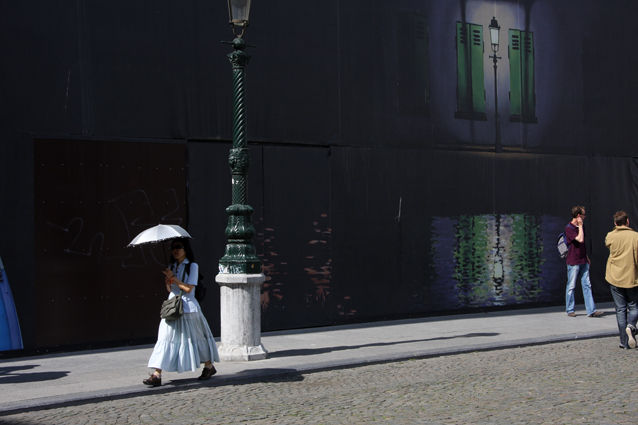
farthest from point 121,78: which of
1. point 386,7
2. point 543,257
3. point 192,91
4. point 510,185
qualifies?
point 543,257

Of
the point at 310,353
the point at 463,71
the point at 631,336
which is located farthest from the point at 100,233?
the point at 463,71

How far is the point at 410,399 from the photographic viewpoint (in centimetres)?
852

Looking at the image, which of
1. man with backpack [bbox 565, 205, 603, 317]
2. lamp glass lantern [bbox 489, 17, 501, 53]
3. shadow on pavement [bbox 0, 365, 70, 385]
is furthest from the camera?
lamp glass lantern [bbox 489, 17, 501, 53]

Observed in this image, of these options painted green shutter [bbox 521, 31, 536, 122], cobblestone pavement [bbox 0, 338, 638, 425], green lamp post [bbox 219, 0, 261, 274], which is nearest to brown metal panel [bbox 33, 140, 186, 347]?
green lamp post [bbox 219, 0, 261, 274]

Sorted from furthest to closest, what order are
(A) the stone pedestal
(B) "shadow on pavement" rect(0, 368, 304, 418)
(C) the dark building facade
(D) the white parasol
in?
(C) the dark building facade < (A) the stone pedestal < (D) the white parasol < (B) "shadow on pavement" rect(0, 368, 304, 418)

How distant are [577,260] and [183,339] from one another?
339 inches

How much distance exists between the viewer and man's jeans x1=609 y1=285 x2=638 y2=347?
466 inches

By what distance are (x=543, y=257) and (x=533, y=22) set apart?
4.68 meters

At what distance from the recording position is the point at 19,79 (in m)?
11.9

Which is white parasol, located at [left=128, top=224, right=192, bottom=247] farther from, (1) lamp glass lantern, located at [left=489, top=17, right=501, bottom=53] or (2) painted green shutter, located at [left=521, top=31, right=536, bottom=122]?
Answer: (2) painted green shutter, located at [left=521, top=31, right=536, bottom=122]

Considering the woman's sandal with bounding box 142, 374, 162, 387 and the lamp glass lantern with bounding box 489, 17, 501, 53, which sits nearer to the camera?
the woman's sandal with bounding box 142, 374, 162, 387

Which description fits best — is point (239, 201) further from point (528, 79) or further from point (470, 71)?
point (528, 79)

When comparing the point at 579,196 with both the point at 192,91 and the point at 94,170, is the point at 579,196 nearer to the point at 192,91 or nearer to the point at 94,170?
the point at 192,91

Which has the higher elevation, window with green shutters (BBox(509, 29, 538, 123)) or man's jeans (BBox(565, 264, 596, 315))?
window with green shutters (BBox(509, 29, 538, 123))
